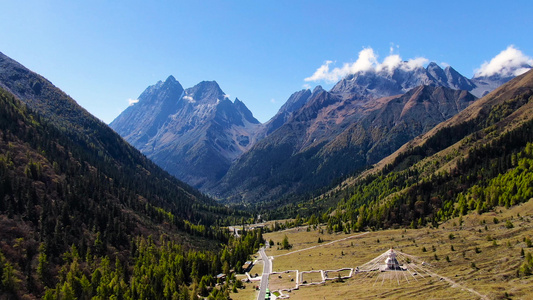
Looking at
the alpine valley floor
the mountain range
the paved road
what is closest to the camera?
the alpine valley floor

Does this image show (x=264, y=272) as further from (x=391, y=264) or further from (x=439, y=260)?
(x=439, y=260)

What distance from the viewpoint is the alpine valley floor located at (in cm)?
7750

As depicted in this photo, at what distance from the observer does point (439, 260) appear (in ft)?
321

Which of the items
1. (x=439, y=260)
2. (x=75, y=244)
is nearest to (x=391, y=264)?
(x=439, y=260)

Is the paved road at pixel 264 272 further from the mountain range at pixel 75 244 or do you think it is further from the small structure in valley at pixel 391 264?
the small structure in valley at pixel 391 264

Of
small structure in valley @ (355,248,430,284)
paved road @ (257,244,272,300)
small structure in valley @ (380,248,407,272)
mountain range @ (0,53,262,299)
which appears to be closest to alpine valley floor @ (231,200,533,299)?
small structure in valley @ (355,248,430,284)

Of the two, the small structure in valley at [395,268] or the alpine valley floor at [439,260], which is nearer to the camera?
the alpine valley floor at [439,260]

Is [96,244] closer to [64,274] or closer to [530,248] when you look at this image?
[64,274]

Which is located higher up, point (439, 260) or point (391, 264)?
point (391, 264)

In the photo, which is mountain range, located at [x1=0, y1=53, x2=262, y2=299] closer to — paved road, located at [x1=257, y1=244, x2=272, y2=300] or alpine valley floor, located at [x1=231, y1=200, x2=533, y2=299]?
paved road, located at [x1=257, y1=244, x2=272, y2=300]

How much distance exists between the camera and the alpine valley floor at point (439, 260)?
254ft

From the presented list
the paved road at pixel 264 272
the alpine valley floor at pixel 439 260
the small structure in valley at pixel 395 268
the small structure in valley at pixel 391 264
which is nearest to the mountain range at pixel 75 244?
the paved road at pixel 264 272

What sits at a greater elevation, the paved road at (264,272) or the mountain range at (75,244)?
the mountain range at (75,244)

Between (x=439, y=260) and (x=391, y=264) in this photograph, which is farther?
(x=439, y=260)
